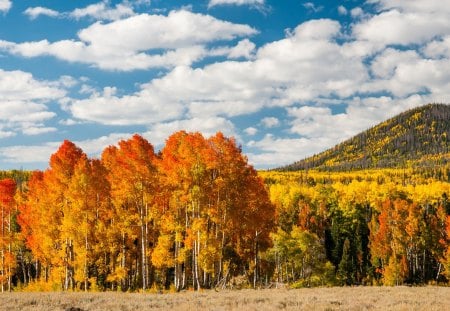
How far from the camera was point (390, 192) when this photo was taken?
357ft

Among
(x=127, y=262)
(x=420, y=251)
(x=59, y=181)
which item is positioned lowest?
(x=420, y=251)

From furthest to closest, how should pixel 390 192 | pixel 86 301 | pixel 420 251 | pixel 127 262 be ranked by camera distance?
pixel 390 192
pixel 420 251
pixel 127 262
pixel 86 301

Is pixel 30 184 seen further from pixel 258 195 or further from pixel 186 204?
pixel 258 195

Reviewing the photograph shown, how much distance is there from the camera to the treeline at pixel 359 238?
6150cm

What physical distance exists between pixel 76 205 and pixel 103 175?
330 cm

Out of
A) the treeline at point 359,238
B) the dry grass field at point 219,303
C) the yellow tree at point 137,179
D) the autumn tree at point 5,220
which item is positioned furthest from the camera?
the treeline at point 359,238

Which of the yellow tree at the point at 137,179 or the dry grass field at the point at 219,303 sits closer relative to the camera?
the dry grass field at the point at 219,303

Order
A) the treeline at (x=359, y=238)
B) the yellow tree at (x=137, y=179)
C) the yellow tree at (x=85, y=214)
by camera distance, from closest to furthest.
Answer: the yellow tree at (x=137, y=179) → the yellow tree at (x=85, y=214) → the treeline at (x=359, y=238)

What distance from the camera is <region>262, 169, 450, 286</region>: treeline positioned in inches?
2421

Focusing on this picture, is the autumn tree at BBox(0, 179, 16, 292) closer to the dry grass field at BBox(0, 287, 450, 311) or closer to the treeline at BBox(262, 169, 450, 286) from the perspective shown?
the dry grass field at BBox(0, 287, 450, 311)

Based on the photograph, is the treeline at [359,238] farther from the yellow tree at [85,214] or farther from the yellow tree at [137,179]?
the yellow tree at [85,214]

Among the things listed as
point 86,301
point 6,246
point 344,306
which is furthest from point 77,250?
point 344,306

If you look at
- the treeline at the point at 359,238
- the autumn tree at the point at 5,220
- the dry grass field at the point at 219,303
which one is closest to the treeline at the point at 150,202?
the dry grass field at the point at 219,303

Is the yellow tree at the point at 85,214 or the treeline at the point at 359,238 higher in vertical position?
the yellow tree at the point at 85,214
